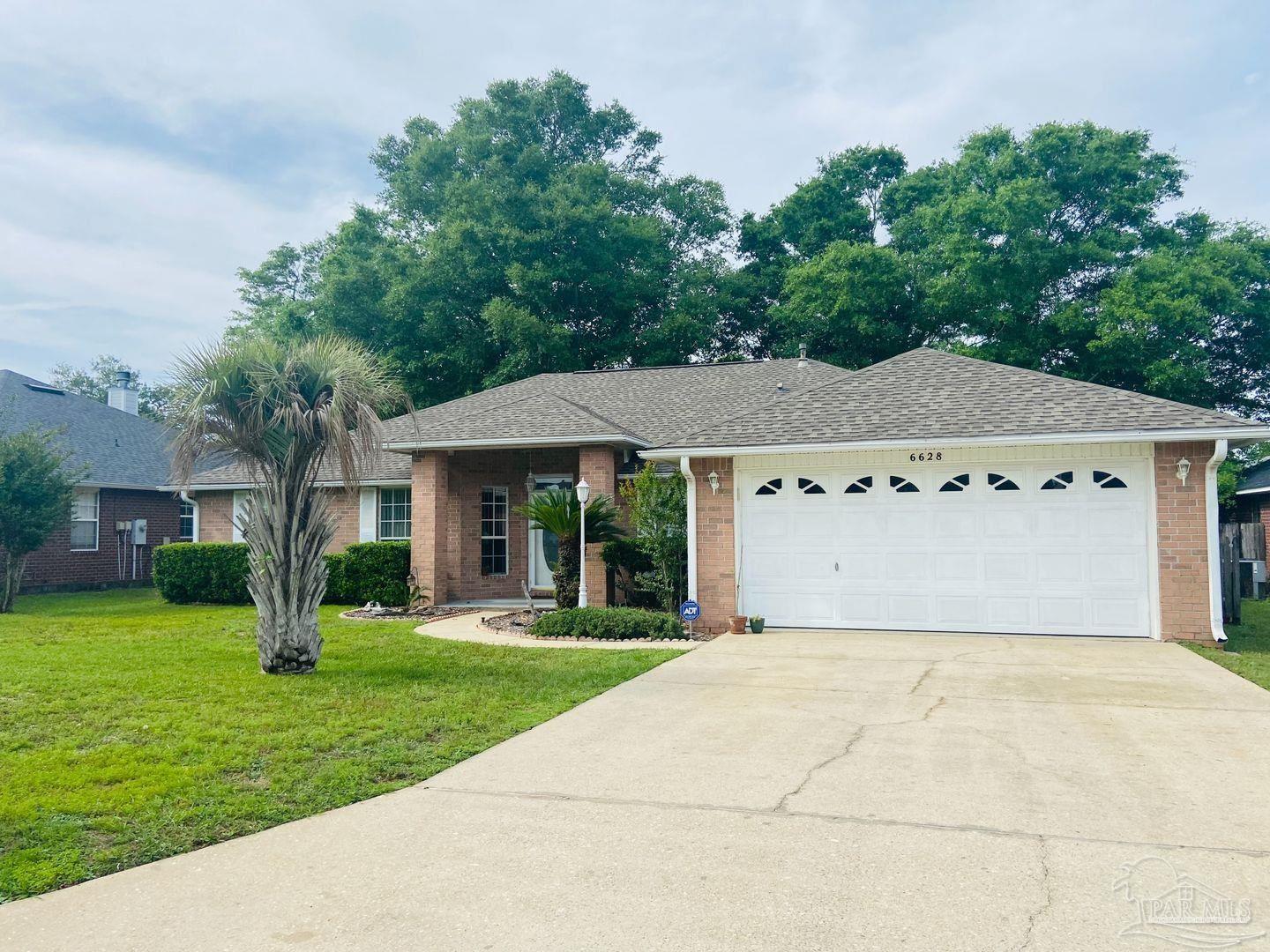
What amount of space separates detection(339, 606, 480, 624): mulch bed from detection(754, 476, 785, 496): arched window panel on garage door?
19.5 feet

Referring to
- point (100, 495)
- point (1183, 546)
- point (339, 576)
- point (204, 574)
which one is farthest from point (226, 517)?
point (1183, 546)

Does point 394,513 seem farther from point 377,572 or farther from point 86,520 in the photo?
point 86,520

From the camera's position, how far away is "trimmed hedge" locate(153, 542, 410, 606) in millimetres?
15898

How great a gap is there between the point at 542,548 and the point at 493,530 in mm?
1062

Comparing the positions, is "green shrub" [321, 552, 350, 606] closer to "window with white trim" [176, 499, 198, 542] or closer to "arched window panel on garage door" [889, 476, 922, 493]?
"window with white trim" [176, 499, 198, 542]

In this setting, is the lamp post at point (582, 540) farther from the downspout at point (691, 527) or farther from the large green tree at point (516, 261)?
the large green tree at point (516, 261)

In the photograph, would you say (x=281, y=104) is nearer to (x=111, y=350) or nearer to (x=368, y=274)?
(x=368, y=274)

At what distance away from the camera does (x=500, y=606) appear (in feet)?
52.7

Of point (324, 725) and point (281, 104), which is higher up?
point (281, 104)

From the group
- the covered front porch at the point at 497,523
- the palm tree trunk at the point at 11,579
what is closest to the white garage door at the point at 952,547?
the covered front porch at the point at 497,523

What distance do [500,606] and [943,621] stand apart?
A: 818 centimetres

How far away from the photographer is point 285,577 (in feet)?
30.0

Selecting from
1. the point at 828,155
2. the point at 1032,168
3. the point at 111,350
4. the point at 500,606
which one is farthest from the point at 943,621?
the point at 111,350

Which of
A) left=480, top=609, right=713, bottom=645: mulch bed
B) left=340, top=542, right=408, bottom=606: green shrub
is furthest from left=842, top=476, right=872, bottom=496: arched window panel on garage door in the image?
left=340, top=542, right=408, bottom=606: green shrub
